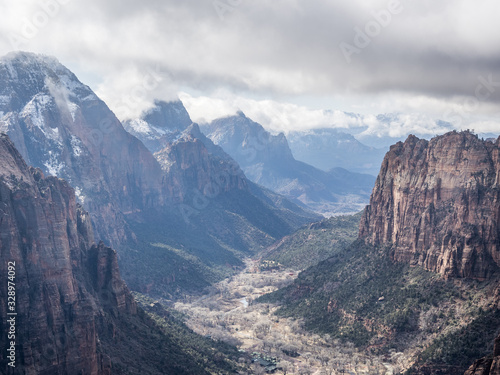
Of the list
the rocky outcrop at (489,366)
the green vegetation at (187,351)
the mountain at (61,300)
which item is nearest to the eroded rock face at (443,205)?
the green vegetation at (187,351)

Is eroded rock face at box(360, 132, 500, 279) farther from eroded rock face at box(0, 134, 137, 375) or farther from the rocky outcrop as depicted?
eroded rock face at box(0, 134, 137, 375)

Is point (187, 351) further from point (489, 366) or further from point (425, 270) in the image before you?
point (489, 366)

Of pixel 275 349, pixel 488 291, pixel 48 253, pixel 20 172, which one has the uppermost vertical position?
pixel 20 172

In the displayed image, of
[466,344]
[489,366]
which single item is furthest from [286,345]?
[489,366]

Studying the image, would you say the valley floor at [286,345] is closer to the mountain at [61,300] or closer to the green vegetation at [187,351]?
the green vegetation at [187,351]

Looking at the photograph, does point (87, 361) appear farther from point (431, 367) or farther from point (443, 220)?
point (443, 220)

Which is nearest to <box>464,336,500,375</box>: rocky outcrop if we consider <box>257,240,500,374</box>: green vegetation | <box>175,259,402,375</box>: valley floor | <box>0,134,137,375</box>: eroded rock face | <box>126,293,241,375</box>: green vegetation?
<box>257,240,500,374</box>: green vegetation

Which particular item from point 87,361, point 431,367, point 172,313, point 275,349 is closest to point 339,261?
point 275,349
